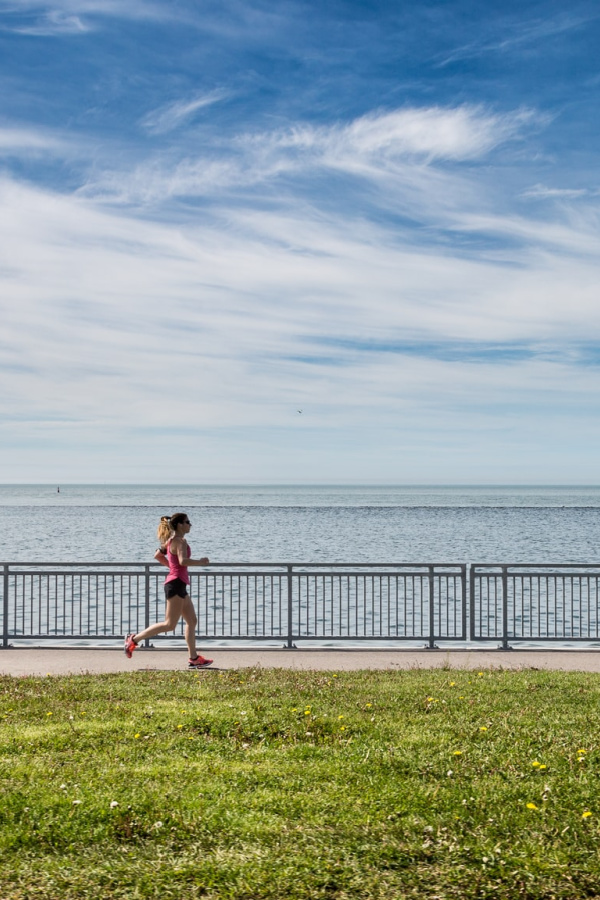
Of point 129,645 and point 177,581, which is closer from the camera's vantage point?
point 177,581

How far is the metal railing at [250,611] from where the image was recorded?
13.6 metres

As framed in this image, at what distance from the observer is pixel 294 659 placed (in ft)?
41.6

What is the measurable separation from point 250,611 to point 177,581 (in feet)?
45.4

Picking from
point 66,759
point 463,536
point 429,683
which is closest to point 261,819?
point 66,759

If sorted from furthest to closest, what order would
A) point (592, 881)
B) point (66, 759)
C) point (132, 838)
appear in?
point (66, 759)
point (132, 838)
point (592, 881)

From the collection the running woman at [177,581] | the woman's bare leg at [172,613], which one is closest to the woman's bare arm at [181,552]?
the running woman at [177,581]

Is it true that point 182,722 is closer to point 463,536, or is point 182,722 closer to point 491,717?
point 491,717

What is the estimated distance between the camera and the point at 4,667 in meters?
11.8

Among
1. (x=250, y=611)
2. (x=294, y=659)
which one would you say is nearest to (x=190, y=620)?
(x=294, y=659)

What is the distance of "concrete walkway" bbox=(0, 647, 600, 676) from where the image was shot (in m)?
11.9

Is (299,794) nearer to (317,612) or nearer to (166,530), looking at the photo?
(166,530)

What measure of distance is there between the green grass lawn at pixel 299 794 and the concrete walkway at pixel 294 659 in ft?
7.51

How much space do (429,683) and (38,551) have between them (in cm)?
4230

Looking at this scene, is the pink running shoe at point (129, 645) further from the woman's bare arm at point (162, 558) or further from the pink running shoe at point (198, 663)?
the woman's bare arm at point (162, 558)
